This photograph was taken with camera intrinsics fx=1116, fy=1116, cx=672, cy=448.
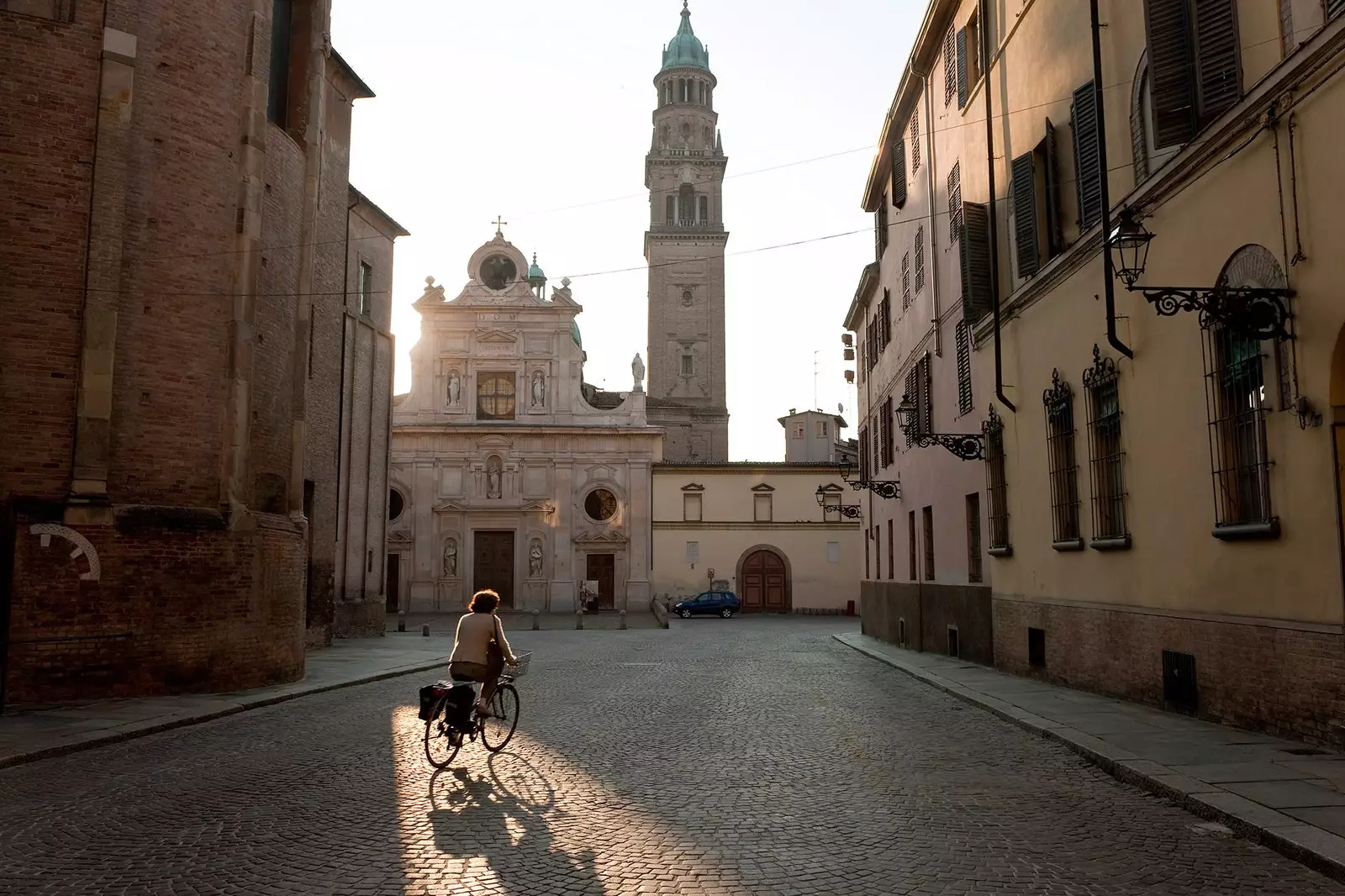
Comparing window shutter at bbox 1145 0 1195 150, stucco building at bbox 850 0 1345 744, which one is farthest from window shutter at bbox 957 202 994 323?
window shutter at bbox 1145 0 1195 150

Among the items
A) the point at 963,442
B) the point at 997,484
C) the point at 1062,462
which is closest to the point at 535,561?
the point at 963,442

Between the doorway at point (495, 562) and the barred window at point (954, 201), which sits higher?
the barred window at point (954, 201)

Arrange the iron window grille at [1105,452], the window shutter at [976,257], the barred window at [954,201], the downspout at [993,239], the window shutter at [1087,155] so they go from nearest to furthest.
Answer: the iron window grille at [1105,452]
the window shutter at [1087,155]
the downspout at [993,239]
the window shutter at [976,257]
the barred window at [954,201]

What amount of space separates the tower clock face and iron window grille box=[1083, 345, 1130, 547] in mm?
41146

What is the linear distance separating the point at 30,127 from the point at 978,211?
13.7 meters

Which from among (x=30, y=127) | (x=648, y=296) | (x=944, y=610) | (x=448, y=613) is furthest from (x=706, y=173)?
(x=30, y=127)

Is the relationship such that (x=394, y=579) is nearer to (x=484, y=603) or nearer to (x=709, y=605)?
(x=709, y=605)

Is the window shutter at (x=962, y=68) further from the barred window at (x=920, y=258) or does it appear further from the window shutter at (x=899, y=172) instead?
the window shutter at (x=899, y=172)

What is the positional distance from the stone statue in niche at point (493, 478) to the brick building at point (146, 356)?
33.3 metres

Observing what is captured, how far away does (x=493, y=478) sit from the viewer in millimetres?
51094

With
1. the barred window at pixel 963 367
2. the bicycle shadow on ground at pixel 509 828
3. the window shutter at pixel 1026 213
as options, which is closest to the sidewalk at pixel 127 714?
the bicycle shadow on ground at pixel 509 828

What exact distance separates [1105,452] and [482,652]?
26.9ft

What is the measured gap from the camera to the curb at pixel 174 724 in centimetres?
953

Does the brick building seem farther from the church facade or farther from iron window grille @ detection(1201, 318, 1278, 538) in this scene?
Result: the church facade
